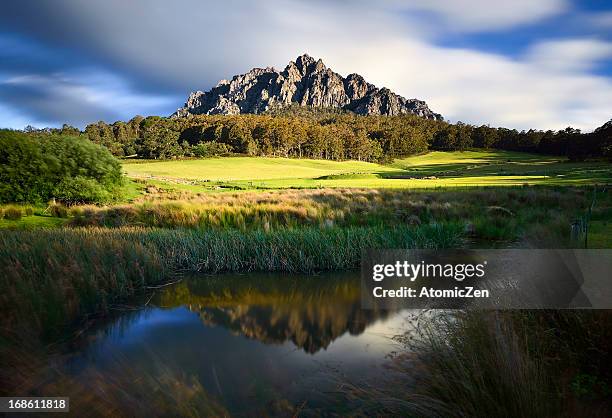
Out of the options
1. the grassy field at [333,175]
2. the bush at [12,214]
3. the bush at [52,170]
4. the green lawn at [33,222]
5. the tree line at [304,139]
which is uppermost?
the tree line at [304,139]

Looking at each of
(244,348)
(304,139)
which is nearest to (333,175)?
(244,348)

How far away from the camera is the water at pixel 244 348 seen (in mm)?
5410

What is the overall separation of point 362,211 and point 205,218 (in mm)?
7617

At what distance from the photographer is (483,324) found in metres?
5.32

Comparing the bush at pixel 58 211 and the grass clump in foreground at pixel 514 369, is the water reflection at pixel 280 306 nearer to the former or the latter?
the grass clump in foreground at pixel 514 369

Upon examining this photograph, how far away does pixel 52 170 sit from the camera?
22891mm

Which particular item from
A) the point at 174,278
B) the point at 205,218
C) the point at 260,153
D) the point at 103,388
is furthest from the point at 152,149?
the point at 103,388

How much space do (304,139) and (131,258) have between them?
10553cm

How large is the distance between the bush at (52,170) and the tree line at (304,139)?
62771mm

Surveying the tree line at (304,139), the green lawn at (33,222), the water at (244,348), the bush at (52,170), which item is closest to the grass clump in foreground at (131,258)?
the water at (244,348)

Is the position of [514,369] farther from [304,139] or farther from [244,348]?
[304,139]

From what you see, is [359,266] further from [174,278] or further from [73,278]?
[73,278]

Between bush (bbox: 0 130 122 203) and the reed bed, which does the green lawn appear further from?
bush (bbox: 0 130 122 203)

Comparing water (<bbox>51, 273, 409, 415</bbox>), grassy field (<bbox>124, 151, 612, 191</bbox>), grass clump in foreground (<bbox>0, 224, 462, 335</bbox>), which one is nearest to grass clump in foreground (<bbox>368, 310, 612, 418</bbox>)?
water (<bbox>51, 273, 409, 415</bbox>)
